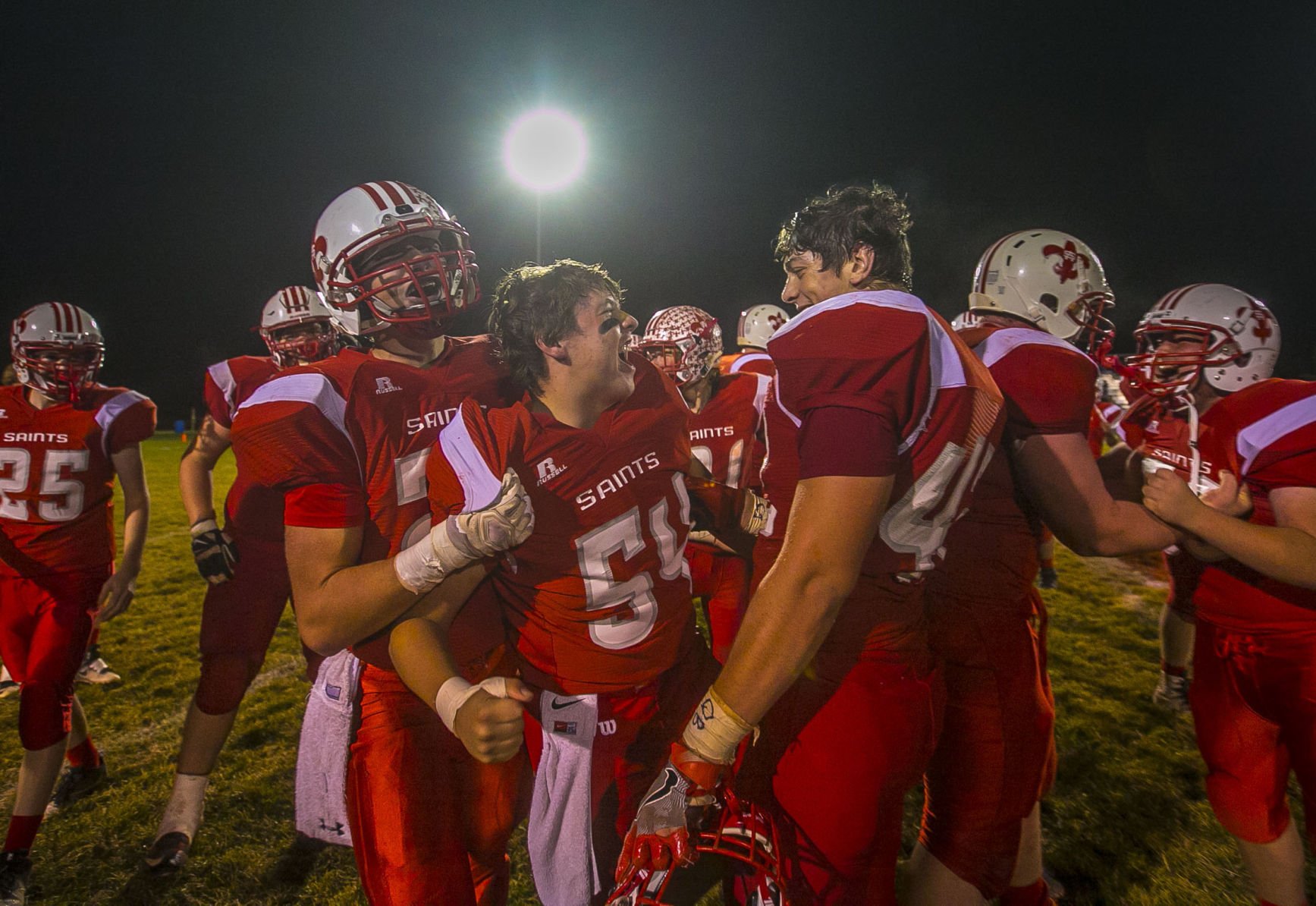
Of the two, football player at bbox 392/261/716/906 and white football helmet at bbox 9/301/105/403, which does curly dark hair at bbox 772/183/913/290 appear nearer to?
football player at bbox 392/261/716/906

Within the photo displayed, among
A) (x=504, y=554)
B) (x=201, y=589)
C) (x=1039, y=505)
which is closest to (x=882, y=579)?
(x=1039, y=505)

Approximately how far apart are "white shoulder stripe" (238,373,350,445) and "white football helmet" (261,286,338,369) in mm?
2988

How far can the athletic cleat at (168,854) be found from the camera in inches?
126

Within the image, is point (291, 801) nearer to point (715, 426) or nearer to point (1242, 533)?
point (715, 426)

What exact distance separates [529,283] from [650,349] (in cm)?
346

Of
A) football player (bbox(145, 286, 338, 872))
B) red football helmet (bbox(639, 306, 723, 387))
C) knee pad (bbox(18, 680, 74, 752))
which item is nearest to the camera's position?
knee pad (bbox(18, 680, 74, 752))

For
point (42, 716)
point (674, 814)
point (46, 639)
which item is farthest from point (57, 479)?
point (674, 814)

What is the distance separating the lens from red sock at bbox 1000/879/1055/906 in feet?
8.39

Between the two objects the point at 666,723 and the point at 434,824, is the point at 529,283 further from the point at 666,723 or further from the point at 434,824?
the point at 434,824

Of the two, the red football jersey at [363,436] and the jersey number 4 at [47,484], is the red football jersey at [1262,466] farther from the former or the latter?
the jersey number 4 at [47,484]

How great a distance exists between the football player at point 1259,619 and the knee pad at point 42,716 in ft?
15.7

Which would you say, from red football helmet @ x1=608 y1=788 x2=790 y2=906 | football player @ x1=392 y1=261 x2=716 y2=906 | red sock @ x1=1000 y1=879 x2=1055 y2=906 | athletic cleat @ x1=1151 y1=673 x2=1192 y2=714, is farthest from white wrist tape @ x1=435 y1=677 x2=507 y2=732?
athletic cleat @ x1=1151 y1=673 x2=1192 y2=714

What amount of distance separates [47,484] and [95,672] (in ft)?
9.11

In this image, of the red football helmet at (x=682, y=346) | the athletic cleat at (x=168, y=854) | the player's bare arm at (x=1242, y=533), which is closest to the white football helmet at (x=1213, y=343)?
the player's bare arm at (x=1242, y=533)
